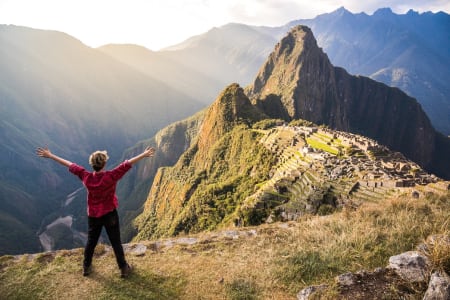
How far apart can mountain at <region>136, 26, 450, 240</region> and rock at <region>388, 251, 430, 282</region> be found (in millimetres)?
9250

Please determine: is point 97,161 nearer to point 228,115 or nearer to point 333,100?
point 228,115

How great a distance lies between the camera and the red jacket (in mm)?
5800

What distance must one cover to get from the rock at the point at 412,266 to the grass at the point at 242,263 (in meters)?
0.22

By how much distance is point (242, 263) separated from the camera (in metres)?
6.63

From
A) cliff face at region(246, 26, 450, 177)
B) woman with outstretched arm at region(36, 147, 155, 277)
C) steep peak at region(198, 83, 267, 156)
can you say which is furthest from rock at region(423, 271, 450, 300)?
cliff face at region(246, 26, 450, 177)

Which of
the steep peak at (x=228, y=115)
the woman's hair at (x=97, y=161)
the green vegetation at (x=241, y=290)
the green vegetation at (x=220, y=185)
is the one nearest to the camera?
the green vegetation at (x=241, y=290)

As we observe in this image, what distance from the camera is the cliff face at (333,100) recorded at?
406 feet

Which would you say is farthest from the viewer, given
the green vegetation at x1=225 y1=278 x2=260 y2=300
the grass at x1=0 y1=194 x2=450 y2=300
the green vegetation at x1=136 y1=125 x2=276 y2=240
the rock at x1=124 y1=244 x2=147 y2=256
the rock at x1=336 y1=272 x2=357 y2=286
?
the green vegetation at x1=136 y1=125 x2=276 y2=240

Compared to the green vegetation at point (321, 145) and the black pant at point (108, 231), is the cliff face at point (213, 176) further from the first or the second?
the black pant at point (108, 231)

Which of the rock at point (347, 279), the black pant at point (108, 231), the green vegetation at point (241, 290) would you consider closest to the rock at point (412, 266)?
the rock at point (347, 279)

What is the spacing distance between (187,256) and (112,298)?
2204 millimetres

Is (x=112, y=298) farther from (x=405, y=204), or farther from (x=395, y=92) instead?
(x=395, y=92)

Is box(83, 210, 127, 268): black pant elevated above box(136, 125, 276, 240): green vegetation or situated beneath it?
elevated above

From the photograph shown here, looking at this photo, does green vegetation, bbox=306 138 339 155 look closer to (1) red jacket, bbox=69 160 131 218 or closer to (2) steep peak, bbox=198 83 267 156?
(1) red jacket, bbox=69 160 131 218
